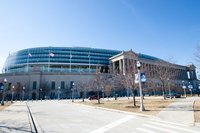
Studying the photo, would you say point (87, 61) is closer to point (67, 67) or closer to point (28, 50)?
point (67, 67)

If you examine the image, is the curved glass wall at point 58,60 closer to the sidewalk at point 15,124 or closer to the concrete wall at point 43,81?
the concrete wall at point 43,81

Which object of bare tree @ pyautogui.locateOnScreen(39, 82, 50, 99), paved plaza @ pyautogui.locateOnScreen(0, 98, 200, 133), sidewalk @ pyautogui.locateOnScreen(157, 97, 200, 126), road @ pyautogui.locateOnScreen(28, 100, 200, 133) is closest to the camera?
road @ pyautogui.locateOnScreen(28, 100, 200, 133)

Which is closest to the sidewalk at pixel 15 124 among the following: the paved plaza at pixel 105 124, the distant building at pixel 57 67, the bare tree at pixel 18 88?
the paved plaza at pixel 105 124

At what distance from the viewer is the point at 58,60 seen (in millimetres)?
125125

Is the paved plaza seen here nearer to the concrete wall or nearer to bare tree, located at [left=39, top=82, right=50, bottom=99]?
the concrete wall

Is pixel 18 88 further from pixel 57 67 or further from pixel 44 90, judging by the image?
pixel 57 67

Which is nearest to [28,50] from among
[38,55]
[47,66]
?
[38,55]

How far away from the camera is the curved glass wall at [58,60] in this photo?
12306cm

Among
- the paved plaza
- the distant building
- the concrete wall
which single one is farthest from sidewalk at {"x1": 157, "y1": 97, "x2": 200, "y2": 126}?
the concrete wall

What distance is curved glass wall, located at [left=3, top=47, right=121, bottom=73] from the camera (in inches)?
4845

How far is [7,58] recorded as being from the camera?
150 meters

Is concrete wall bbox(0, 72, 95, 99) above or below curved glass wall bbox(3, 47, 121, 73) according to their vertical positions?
below

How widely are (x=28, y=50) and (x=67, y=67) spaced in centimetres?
2987

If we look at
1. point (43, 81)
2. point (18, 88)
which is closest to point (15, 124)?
point (18, 88)
